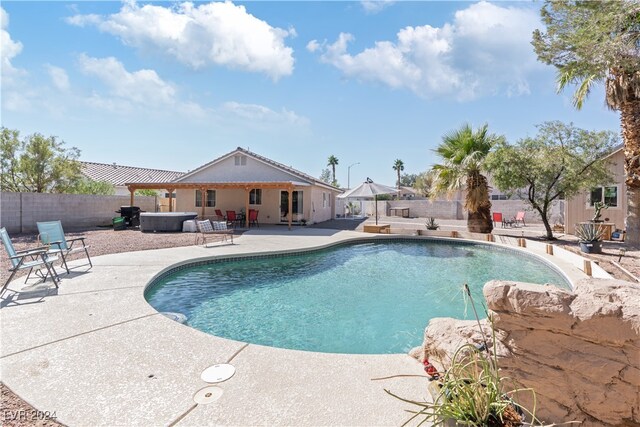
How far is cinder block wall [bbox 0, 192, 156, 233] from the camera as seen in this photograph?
1510cm

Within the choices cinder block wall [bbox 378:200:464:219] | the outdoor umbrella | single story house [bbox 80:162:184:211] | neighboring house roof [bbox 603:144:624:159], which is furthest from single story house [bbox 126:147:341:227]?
neighboring house roof [bbox 603:144:624:159]

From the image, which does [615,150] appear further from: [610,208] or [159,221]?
[159,221]

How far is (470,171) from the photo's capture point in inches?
627

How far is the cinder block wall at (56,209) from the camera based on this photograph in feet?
49.5

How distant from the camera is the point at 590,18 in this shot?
7.38m

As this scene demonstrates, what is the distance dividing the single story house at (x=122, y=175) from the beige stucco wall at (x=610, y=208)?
27.0 meters

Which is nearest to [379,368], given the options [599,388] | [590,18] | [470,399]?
[470,399]

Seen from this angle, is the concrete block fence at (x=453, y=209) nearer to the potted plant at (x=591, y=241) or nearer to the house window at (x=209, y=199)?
the potted plant at (x=591, y=241)

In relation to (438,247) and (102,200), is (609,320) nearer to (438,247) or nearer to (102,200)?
(438,247)

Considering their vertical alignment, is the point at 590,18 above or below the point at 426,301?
above

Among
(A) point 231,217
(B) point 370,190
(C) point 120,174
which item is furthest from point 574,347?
(C) point 120,174

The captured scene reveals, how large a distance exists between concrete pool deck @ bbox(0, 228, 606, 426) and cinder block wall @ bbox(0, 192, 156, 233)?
1427 centimetres

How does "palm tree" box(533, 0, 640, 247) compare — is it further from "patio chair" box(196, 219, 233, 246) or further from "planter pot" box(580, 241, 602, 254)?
"patio chair" box(196, 219, 233, 246)

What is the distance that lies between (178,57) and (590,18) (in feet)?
42.6
